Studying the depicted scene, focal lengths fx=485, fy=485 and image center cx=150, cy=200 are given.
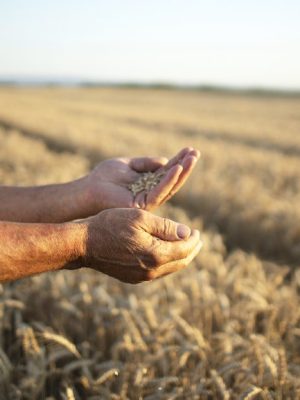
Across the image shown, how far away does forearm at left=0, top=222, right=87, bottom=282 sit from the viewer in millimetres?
1428

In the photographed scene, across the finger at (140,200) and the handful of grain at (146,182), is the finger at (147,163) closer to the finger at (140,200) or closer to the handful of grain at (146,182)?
the handful of grain at (146,182)

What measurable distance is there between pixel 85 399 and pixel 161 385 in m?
0.39

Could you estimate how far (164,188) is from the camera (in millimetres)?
1952

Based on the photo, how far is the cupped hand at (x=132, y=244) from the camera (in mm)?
1552

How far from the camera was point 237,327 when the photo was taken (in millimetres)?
2428

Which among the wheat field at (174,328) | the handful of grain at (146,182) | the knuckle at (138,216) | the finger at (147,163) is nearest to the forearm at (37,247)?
the knuckle at (138,216)

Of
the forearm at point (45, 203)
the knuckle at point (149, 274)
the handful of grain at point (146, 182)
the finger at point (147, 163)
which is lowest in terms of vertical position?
the knuckle at point (149, 274)

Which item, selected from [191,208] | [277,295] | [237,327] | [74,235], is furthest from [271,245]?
[74,235]

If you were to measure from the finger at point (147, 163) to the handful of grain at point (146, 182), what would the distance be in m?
0.07

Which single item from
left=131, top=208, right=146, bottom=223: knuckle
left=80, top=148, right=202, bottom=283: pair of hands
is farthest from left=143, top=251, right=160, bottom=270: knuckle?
left=131, top=208, right=146, bottom=223: knuckle

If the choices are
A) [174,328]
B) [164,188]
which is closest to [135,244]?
[164,188]

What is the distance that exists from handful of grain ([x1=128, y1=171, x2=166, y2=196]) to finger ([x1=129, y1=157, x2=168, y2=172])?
0.07 m

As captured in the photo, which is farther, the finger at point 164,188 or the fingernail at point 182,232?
the finger at point 164,188

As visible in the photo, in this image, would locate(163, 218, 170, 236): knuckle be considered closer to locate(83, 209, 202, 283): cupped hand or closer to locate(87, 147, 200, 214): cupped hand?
locate(83, 209, 202, 283): cupped hand
